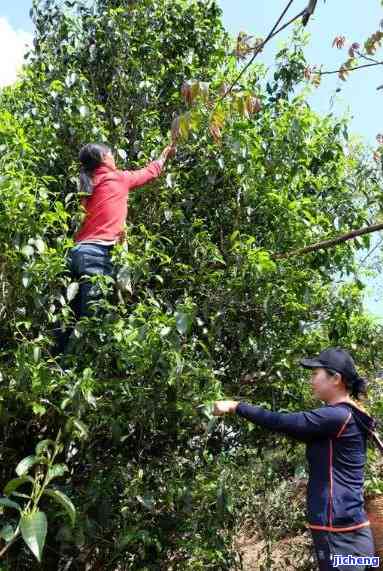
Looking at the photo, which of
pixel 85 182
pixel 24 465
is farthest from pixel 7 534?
pixel 85 182

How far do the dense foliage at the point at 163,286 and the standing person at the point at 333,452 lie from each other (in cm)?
49

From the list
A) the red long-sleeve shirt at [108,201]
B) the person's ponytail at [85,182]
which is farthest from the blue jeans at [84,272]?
the person's ponytail at [85,182]

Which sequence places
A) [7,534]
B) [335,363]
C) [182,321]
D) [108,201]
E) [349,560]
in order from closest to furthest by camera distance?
[7,534], [349,560], [335,363], [182,321], [108,201]

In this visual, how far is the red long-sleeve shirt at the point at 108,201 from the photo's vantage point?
3557mm

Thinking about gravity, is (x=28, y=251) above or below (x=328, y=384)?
above

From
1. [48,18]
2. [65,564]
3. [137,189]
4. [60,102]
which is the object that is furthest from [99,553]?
[48,18]

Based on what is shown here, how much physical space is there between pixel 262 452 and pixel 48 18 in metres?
3.47

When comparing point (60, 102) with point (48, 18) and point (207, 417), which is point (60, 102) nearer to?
point (48, 18)

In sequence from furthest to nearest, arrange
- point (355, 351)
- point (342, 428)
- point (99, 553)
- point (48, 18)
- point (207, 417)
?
point (48, 18)
point (355, 351)
point (99, 553)
point (207, 417)
point (342, 428)

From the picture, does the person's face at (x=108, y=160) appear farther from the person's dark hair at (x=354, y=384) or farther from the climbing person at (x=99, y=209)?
the person's dark hair at (x=354, y=384)

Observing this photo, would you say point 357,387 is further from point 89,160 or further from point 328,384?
point 89,160

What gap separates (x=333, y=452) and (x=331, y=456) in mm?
19

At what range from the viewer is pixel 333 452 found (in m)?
2.45

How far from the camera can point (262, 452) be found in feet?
14.1
